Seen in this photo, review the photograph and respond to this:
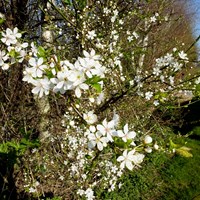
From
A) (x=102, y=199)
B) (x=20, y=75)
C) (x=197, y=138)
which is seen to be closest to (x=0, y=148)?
(x=20, y=75)

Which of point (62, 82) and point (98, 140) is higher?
point (62, 82)

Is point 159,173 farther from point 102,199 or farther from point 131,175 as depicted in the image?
point 102,199

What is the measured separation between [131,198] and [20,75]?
284 centimetres

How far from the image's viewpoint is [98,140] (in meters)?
1.16

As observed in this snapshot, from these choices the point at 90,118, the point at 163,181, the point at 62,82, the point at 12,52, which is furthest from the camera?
the point at 163,181

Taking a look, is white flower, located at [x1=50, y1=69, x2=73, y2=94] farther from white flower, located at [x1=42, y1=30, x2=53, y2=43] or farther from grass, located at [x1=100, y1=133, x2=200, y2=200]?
grass, located at [x1=100, y1=133, x2=200, y2=200]

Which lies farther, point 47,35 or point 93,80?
point 47,35

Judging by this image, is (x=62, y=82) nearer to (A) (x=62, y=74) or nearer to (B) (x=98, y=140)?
(A) (x=62, y=74)

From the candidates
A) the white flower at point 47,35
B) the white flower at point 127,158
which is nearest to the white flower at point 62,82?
the white flower at point 127,158

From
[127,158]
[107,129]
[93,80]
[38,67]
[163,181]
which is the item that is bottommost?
[127,158]

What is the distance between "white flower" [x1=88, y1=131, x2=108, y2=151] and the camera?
1143 millimetres

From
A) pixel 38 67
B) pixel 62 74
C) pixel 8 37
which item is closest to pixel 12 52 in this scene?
pixel 8 37

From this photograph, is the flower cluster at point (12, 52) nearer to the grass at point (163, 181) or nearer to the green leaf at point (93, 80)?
the green leaf at point (93, 80)

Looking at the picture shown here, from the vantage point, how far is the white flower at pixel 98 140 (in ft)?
3.75
